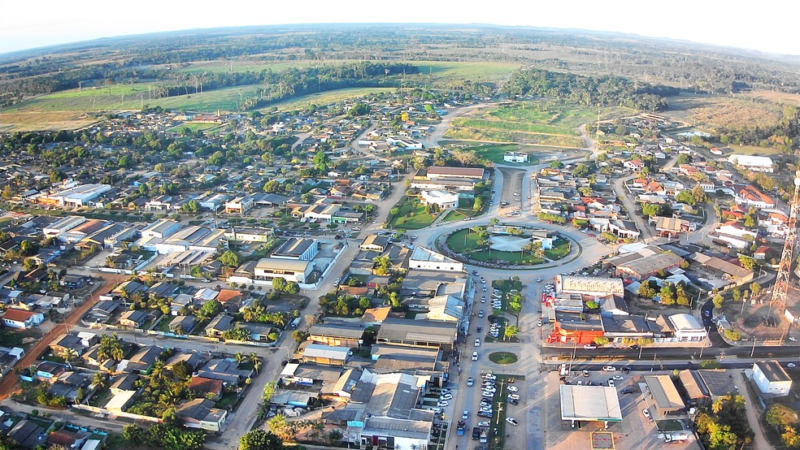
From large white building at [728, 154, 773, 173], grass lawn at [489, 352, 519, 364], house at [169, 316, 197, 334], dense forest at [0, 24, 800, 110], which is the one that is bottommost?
grass lawn at [489, 352, 519, 364]

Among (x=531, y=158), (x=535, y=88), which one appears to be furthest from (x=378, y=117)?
(x=535, y=88)

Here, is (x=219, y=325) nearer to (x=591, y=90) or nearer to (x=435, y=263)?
(x=435, y=263)

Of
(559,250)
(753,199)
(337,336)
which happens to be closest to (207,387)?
(337,336)

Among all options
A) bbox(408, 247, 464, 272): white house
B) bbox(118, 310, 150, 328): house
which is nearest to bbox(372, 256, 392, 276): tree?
bbox(408, 247, 464, 272): white house

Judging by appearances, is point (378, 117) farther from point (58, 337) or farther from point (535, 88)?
point (58, 337)

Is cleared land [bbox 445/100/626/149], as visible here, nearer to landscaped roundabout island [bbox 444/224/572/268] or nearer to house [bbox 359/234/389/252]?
landscaped roundabout island [bbox 444/224/572/268]
